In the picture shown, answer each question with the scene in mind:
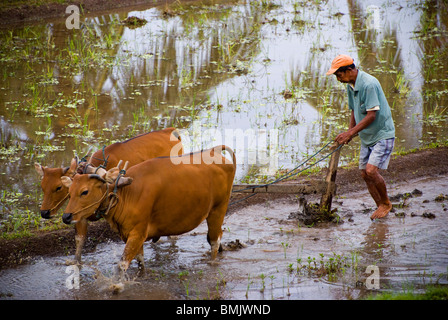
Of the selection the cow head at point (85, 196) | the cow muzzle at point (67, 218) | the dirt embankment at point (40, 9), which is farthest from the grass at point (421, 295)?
the dirt embankment at point (40, 9)

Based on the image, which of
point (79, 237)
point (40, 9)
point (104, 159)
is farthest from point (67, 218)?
point (40, 9)

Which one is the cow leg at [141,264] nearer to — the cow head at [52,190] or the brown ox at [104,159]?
the brown ox at [104,159]

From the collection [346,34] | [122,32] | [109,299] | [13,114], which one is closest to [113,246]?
[109,299]

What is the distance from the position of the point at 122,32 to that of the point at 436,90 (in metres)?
7.05

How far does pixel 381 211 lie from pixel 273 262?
1.51 meters

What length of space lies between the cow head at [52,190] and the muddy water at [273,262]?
0.59 metres

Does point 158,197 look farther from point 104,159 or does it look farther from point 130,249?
point 104,159

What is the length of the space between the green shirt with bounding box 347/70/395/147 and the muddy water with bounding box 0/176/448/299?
97 centimetres

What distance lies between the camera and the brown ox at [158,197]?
4516mm

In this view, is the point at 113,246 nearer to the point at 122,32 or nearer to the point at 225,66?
the point at 225,66

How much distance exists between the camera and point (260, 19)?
14.7 m

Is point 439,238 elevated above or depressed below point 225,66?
below

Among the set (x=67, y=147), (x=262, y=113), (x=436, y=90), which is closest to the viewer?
(x=67, y=147)

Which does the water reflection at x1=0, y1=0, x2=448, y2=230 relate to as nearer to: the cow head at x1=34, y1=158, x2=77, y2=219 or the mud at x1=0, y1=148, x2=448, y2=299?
the mud at x1=0, y1=148, x2=448, y2=299
